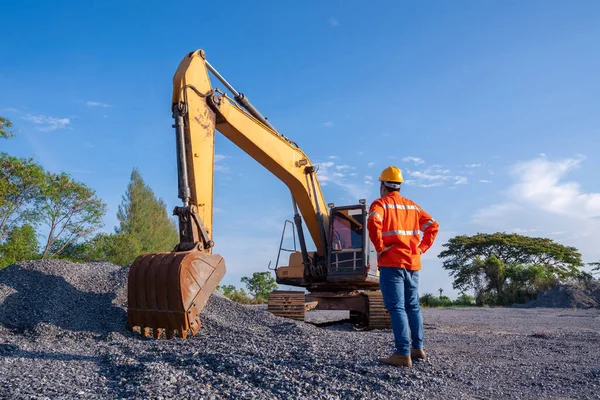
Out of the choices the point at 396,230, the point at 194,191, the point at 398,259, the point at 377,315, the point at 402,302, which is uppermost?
the point at 194,191

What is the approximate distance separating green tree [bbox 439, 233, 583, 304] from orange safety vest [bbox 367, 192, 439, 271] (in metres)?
23.7

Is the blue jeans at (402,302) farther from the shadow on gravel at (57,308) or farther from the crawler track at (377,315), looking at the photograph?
the crawler track at (377,315)

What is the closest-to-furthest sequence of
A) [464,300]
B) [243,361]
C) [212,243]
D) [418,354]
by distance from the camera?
[243,361]
[418,354]
[212,243]
[464,300]

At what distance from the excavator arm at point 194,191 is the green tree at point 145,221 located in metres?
21.6

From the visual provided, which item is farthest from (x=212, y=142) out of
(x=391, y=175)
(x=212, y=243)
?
(x=391, y=175)

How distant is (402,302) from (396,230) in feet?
2.20

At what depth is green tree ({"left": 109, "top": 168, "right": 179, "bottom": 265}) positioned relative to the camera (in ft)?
99.6

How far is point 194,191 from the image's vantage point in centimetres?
698

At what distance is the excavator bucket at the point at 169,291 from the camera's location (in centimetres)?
606

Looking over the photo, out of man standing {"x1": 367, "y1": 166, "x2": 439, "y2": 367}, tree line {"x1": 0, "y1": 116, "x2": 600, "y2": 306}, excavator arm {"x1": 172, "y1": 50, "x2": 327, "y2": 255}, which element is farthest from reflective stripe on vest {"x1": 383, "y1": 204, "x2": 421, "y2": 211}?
tree line {"x1": 0, "y1": 116, "x2": 600, "y2": 306}

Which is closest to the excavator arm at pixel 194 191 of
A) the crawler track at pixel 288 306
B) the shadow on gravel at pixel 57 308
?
the shadow on gravel at pixel 57 308

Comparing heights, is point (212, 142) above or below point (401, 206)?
above

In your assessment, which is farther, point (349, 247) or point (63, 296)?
point (349, 247)

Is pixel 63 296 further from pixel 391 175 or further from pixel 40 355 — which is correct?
pixel 391 175
